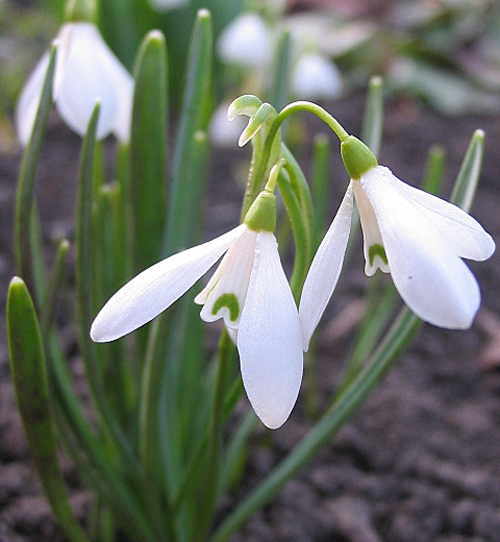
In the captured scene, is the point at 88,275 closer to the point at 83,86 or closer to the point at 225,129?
the point at 83,86

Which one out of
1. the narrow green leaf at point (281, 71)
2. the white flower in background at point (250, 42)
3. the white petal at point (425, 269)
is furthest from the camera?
the white flower in background at point (250, 42)

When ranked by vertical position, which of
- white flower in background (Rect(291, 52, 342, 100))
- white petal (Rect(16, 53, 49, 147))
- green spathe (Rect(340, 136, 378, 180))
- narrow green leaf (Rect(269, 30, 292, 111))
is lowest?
green spathe (Rect(340, 136, 378, 180))

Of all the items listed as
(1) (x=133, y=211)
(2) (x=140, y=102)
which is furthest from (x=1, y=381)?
(2) (x=140, y=102)

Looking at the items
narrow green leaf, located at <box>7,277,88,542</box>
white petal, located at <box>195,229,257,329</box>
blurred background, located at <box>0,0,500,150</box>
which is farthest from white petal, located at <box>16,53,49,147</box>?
blurred background, located at <box>0,0,500,150</box>

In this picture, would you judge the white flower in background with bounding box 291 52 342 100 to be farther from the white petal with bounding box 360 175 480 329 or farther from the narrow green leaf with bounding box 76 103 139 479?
the white petal with bounding box 360 175 480 329

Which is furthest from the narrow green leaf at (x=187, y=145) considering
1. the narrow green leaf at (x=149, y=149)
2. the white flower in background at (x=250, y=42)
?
the white flower in background at (x=250, y=42)

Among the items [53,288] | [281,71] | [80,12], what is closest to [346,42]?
[281,71]

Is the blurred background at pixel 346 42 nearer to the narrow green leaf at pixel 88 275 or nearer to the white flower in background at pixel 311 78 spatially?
the white flower in background at pixel 311 78
